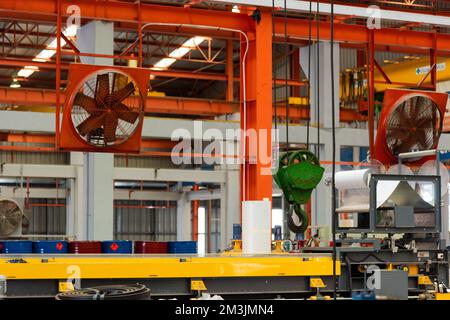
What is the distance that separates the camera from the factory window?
100 ft

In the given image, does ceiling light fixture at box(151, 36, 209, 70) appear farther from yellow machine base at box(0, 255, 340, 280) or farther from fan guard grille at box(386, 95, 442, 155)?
yellow machine base at box(0, 255, 340, 280)

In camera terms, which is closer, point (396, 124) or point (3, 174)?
point (396, 124)

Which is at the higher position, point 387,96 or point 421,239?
point 387,96

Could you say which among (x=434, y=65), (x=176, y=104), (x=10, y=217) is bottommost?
(x=10, y=217)

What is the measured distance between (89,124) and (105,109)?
0.29 metres

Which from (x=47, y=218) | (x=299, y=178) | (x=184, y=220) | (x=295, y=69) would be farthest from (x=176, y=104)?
(x=47, y=218)

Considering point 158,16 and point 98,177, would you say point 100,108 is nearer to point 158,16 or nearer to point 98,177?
point 158,16

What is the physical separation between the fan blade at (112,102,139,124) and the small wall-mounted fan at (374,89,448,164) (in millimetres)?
3851

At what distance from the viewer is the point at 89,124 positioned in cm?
996

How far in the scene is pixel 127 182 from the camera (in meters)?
30.5
